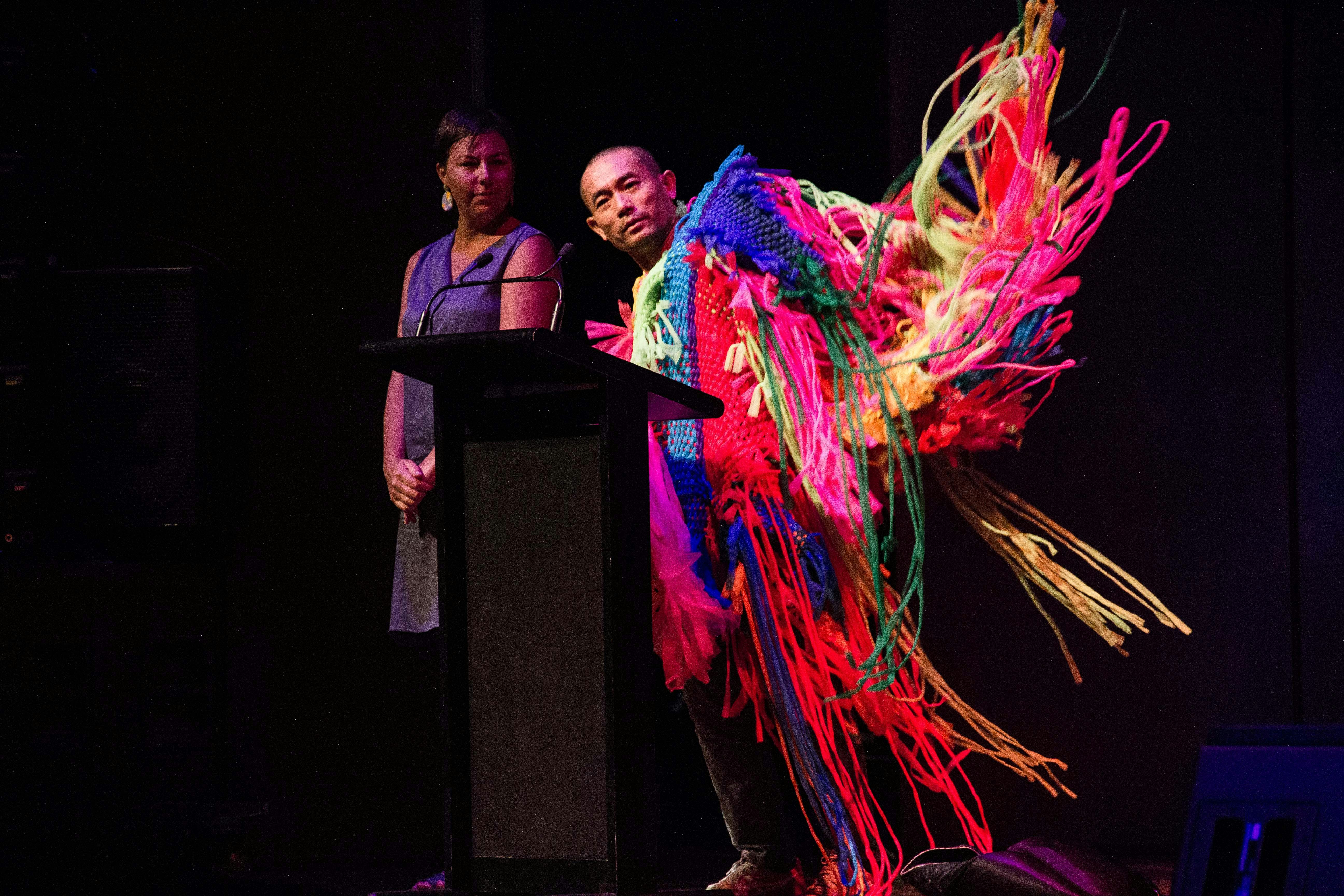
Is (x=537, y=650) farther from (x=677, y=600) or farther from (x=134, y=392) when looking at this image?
(x=134, y=392)

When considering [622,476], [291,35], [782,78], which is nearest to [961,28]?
[782,78]

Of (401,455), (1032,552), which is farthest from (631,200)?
(1032,552)

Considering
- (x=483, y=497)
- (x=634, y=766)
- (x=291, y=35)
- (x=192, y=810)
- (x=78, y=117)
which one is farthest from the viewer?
(x=291, y=35)

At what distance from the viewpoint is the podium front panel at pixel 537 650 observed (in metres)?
1.44

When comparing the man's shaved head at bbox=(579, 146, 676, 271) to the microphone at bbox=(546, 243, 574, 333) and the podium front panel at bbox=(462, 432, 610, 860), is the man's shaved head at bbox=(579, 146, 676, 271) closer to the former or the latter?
the microphone at bbox=(546, 243, 574, 333)

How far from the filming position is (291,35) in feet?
9.66

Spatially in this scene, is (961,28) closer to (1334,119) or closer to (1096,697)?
(1334,119)

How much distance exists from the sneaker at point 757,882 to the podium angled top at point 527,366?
0.94 m

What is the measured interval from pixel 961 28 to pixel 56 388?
2251 millimetres

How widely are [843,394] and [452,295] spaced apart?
0.78 m

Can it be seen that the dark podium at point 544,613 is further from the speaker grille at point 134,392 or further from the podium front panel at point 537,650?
the speaker grille at point 134,392

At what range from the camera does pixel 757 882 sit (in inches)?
83.3

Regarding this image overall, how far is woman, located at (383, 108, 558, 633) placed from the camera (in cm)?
222

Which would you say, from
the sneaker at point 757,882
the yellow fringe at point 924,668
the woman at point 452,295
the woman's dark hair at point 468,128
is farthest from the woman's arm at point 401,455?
the sneaker at point 757,882
